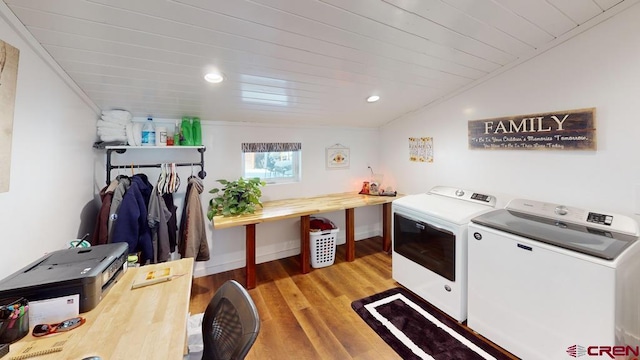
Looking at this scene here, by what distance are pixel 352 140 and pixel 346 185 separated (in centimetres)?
64

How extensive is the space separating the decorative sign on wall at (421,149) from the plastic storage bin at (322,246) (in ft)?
4.43

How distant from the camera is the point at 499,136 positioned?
2.28 metres

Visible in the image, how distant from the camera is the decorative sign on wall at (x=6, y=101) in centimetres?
104

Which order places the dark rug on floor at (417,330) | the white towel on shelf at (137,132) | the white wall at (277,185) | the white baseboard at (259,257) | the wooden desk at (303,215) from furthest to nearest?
the white baseboard at (259,257) < the white wall at (277,185) < the wooden desk at (303,215) < the white towel on shelf at (137,132) < the dark rug on floor at (417,330)

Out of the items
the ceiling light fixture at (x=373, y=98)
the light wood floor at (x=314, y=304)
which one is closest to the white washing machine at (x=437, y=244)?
the light wood floor at (x=314, y=304)

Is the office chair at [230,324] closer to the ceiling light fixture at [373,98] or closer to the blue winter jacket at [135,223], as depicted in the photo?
the blue winter jacket at [135,223]

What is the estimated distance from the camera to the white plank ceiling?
1217 millimetres

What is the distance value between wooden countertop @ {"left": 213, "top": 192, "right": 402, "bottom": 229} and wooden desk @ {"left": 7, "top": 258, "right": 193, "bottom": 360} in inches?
39.0

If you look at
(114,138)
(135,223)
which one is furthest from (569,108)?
(114,138)

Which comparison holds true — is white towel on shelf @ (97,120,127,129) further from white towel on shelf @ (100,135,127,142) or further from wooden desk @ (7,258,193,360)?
wooden desk @ (7,258,193,360)

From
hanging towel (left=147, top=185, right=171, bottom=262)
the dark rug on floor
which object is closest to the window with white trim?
hanging towel (left=147, top=185, right=171, bottom=262)

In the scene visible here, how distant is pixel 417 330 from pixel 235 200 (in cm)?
190

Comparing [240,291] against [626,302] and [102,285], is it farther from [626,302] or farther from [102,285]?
[626,302]

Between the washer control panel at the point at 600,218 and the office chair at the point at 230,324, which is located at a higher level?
the washer control panel at the point at 600,218
